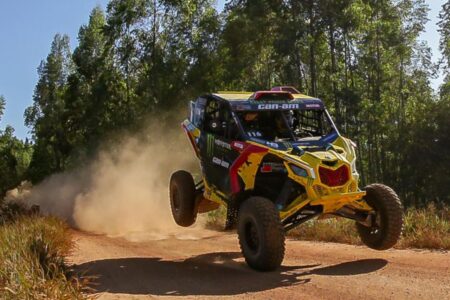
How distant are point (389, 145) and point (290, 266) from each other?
1270 inches

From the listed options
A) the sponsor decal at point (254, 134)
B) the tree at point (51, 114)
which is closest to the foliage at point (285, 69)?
the tree at point (51, 114)

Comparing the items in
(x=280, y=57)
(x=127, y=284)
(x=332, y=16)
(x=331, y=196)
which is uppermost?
(x=332, y=16)

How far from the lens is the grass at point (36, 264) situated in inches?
230

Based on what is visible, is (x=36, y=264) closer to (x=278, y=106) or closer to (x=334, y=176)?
(x=334, y=176)

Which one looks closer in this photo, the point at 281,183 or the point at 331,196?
the point at 331,196

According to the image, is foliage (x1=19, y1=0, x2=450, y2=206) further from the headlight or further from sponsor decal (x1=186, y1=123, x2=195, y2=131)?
the headlight

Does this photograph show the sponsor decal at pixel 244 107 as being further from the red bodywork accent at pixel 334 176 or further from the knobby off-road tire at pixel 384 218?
the knobby off-road tire at pixel 384 218

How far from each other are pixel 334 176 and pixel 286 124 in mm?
1742

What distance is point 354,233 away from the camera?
11281mm

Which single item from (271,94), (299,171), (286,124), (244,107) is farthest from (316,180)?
(271,94)

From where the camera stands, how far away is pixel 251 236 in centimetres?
841

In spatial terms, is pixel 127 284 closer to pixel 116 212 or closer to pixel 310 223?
pixel 310 223

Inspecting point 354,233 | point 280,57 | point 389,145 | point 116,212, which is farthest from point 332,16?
point 354,233

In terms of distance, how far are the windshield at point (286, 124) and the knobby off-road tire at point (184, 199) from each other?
2.41m
